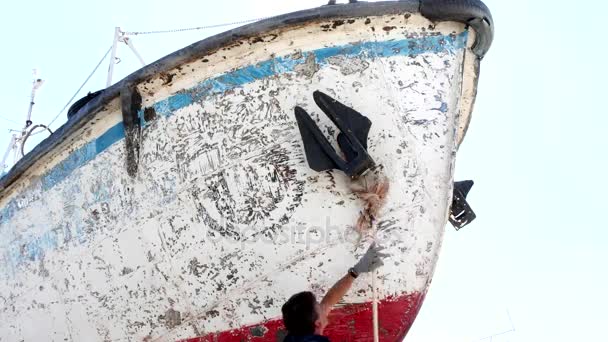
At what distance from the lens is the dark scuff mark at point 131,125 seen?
366cm

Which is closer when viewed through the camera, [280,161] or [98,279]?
[280,161]

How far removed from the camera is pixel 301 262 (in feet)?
10.9

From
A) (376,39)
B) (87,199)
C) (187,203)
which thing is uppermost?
(376,39)

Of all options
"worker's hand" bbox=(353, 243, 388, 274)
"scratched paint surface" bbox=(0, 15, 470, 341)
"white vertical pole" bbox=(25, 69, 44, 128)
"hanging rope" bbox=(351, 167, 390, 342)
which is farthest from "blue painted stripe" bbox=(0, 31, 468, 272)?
"white vertical pole" bbox=(25, 69, 44, 128)

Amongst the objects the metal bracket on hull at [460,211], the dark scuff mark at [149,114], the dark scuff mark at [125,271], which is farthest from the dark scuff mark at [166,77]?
the metal bracket on hull at [460,211]

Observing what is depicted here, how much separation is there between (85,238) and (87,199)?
25 cm

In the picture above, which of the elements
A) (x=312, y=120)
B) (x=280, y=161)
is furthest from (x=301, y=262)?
(x=312, y=120)

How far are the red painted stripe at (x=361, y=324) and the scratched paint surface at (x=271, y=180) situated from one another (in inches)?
0.8

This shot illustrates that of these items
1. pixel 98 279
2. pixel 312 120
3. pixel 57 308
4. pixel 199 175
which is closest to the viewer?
pixel 312 120

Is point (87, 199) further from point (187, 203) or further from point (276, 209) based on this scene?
point (276, 209)

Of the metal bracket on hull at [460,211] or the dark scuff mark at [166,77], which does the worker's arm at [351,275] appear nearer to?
the metal bracket on hull at [460,211]

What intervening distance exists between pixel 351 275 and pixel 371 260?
0.54 feet

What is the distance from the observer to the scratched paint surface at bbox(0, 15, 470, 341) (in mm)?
3295

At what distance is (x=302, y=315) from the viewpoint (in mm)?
2637
